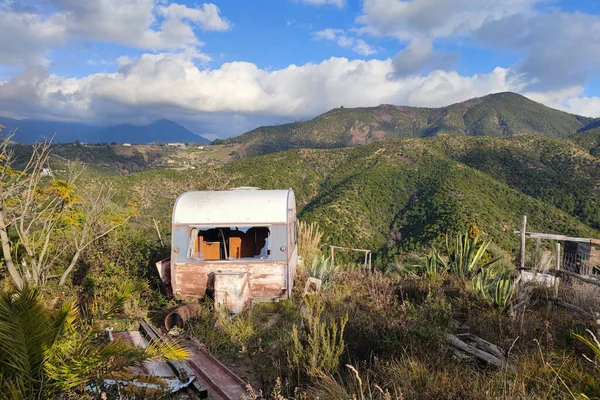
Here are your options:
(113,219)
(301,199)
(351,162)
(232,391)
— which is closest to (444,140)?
(351,162)

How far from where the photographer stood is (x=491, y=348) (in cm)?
422

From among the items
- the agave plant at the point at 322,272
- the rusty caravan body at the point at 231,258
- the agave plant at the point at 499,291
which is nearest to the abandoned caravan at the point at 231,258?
the rusty caravan body at the point at 231,258

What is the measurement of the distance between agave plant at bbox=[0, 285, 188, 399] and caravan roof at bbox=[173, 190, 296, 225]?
164 inches

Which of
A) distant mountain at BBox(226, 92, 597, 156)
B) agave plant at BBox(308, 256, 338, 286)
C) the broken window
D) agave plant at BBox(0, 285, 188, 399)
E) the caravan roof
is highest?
distant mountain at BBox(226, 92, 597, 156)

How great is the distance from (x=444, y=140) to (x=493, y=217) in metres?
27.1

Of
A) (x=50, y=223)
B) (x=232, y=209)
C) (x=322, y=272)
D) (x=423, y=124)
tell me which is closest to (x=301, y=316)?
(x=232, y=209)

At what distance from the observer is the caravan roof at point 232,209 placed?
6867 millimetres

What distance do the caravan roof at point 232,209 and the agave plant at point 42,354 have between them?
4154mm

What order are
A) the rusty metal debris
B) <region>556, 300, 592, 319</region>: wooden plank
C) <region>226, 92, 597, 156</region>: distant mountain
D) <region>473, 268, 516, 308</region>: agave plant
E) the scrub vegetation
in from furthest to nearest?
1. <region>226, 92, 597, 156</region>: distant mountain
2. <region>473, 268, 516, 308</region>: agave plant
3. <region>556, 300, 592, 319</region>: wooden plank
4. the rusty metal debris
5. the scrub vegetation

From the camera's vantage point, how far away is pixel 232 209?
6.95m

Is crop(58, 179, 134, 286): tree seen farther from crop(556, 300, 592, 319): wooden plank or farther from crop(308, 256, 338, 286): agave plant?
crop(556, 300, 592, 319): wooden plank

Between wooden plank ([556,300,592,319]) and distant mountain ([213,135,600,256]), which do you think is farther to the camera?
distant mountain ([213,135,600,256])

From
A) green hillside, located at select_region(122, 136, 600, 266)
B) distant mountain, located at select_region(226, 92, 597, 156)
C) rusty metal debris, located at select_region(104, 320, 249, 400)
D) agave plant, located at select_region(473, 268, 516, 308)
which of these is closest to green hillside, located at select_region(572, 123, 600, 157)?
green hillside, located at select_region(122, 136, 600, 266)

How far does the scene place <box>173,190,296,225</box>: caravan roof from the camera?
6.87 m
